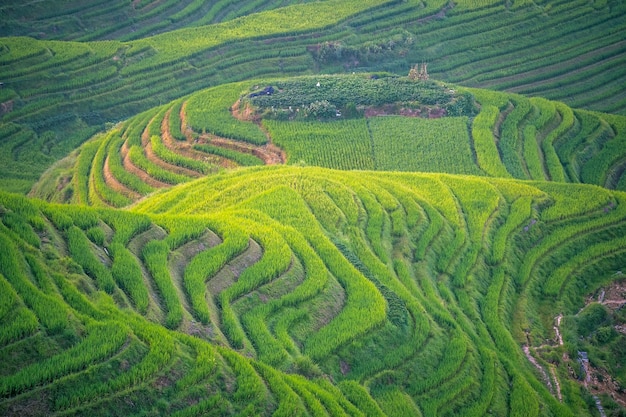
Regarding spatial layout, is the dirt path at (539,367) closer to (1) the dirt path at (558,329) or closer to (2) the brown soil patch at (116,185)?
(1) the dirt path at (558,329)

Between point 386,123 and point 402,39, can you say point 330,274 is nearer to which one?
point 386,123

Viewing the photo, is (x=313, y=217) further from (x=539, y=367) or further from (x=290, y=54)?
(x=290, y=54)

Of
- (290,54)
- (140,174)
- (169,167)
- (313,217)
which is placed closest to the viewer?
(313,217)

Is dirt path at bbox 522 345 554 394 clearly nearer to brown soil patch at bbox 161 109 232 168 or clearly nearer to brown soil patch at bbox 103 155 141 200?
brown soil patch at bbox 161 109 232 168

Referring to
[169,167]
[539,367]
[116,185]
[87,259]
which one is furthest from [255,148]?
[539,367]

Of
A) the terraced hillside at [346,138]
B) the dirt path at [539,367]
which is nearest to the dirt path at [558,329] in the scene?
the dirt path at [539,367]
